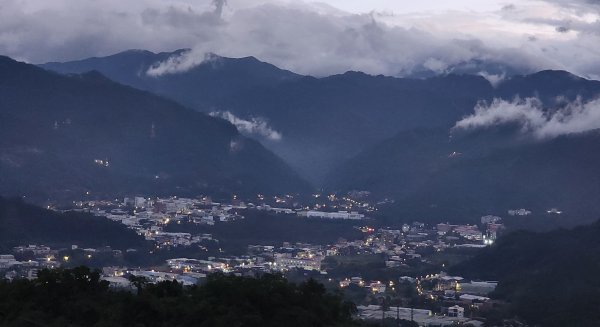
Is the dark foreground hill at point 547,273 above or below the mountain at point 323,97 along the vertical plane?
below

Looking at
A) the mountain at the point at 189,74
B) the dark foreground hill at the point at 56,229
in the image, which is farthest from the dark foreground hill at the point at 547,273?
the mountain at the point at 189,74

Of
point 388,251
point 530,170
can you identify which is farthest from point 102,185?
point 530,170

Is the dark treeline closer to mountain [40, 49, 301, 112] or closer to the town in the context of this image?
the town

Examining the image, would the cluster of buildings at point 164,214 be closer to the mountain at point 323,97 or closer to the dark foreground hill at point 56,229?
the dark foreground hill at point 56,229

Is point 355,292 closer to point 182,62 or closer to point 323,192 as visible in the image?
point 323,192

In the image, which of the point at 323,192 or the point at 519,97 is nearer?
the point at 323,192

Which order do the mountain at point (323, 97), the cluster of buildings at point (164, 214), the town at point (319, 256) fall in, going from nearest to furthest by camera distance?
the town at point (319, 256), the cluster of buildings at point (164, 214), the mountain at point (323, 97)
